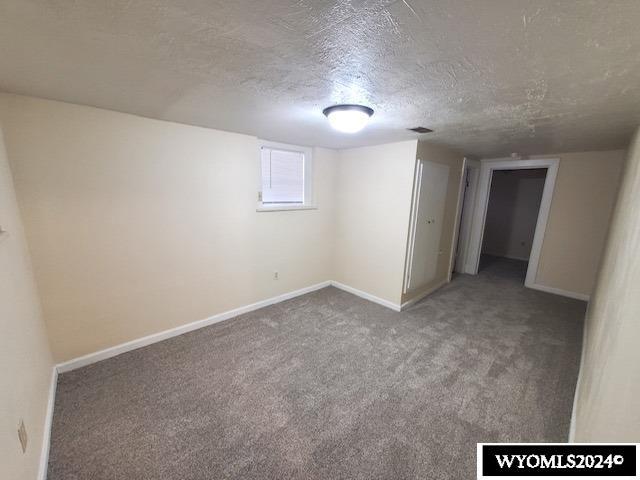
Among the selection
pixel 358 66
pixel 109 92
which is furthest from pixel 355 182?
pixel 109 92

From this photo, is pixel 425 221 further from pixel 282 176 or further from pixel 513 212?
pixel 513 212

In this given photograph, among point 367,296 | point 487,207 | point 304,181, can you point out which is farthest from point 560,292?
point 304,181

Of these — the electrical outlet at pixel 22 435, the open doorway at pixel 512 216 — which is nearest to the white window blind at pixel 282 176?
the electrical outlet at pixel 22 435

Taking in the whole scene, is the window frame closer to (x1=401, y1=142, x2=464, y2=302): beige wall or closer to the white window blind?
the white window blind

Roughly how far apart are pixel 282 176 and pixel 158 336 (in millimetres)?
2229

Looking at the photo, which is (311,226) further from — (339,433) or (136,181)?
(339,433)

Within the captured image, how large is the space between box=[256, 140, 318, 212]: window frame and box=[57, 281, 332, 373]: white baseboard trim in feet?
3.97

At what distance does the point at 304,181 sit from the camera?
3572 mm

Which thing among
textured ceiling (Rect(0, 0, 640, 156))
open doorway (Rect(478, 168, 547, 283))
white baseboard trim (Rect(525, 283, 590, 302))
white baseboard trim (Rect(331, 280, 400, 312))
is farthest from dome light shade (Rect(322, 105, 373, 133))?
open doorway (Rect(478, 168, 547, 283))

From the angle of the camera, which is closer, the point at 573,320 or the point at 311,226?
the point at 573,320

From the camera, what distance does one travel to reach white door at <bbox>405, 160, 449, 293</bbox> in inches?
124

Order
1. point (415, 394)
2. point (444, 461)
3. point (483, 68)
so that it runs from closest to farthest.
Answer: point (483, 68), point (444, 461), point (415, 394)

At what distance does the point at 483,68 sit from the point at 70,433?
10.0ft

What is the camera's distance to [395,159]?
3129mm
